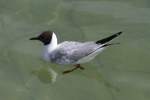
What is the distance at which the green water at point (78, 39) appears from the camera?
916 cm

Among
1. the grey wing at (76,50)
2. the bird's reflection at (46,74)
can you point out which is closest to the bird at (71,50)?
the grey wing at (76,50)

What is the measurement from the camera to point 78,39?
35.1 feet

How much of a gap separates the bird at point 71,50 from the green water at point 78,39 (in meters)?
0.21

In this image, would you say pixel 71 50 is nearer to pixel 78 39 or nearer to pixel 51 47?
pixel 51 47

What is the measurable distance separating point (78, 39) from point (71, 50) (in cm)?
110

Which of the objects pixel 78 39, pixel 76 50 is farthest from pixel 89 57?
pixel 78 39

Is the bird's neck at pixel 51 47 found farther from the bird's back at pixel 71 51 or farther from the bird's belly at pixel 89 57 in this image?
the bird's belly at pixel 89 57

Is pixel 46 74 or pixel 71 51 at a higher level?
pixel 71 51

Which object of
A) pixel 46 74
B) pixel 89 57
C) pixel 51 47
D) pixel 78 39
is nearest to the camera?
pixel 89 57

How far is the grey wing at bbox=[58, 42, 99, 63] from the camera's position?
9.51 m

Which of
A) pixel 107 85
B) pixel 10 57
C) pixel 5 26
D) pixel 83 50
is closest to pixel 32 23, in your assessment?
pixel 5 26

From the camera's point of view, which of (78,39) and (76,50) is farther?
(78,39)

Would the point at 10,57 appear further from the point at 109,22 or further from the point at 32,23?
the point at 109,22

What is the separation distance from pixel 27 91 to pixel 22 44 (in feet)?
5.61
